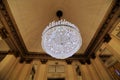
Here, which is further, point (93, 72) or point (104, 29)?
point (93, 72)

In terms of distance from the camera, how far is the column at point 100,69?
4.61m

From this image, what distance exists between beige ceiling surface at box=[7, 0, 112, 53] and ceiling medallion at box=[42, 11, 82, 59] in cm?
92

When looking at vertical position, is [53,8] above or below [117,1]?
below

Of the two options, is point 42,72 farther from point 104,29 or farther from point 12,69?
point 104,29

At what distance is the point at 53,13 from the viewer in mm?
4227

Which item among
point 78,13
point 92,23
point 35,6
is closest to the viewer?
point 35,6

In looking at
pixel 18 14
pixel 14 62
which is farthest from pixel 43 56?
pixel 18 14

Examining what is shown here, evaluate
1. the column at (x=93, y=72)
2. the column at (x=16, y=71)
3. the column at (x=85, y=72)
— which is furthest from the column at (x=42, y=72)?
the column at (x=93, y=72)

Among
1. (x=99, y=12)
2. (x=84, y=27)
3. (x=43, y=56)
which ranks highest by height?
(x=99, y=12)

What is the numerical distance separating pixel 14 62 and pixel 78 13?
10.3ft

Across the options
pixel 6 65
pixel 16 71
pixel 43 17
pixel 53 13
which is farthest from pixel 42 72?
pixel 53 13

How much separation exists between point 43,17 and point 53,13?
0.39 m

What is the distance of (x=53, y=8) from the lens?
407cm

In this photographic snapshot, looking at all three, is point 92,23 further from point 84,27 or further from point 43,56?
point 43,56
